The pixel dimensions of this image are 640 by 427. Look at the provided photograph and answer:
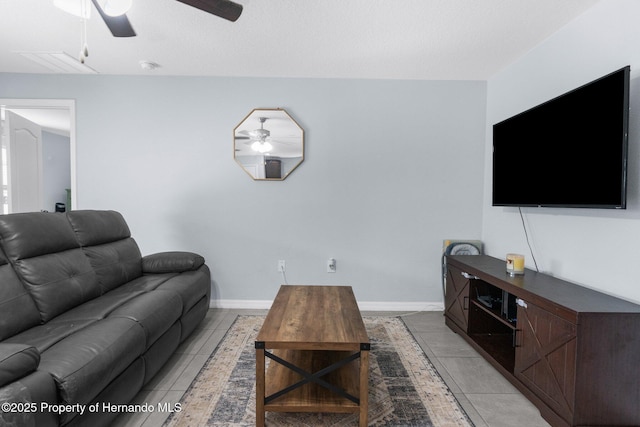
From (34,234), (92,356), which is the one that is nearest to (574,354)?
(92,356)

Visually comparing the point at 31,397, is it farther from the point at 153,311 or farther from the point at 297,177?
the point at 297,177

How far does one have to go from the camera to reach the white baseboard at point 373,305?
3.19 meters

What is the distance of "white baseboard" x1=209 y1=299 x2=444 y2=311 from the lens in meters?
3.19

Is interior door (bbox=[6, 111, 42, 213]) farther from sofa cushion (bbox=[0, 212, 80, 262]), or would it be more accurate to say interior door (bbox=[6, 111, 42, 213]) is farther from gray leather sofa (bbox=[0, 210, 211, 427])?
sofa cushion (bbox=[0, 212, 80, 262])

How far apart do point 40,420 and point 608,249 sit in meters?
2.81

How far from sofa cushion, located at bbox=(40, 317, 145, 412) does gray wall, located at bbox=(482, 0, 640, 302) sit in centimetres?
267

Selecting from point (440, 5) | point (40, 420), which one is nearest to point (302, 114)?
point (440, 5)

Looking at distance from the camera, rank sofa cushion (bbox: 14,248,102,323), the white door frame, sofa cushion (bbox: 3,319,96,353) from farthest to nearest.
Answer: the white door frame, sofa cushion (bbox: 14,248,102,323), sofa cushion (bbox: 3,319,96,353)

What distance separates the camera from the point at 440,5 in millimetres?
1973

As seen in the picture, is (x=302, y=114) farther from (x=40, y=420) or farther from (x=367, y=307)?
(x=40, y=420)

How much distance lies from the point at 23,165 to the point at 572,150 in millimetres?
5057

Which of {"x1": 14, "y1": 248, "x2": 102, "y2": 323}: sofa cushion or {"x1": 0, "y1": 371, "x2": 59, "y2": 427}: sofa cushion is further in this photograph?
{"x1": 14, "y1": 248, "x2": 102, "y2": 323}: sofa cushion

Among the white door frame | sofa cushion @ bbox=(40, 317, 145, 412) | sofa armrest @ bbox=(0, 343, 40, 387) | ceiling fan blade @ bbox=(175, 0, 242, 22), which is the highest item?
ceiling fan blade @ bbox=(175, 0, 242, 22)

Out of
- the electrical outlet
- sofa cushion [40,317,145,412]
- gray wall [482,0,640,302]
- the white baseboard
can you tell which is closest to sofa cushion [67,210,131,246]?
sofa cushion [40,317,145,412]
